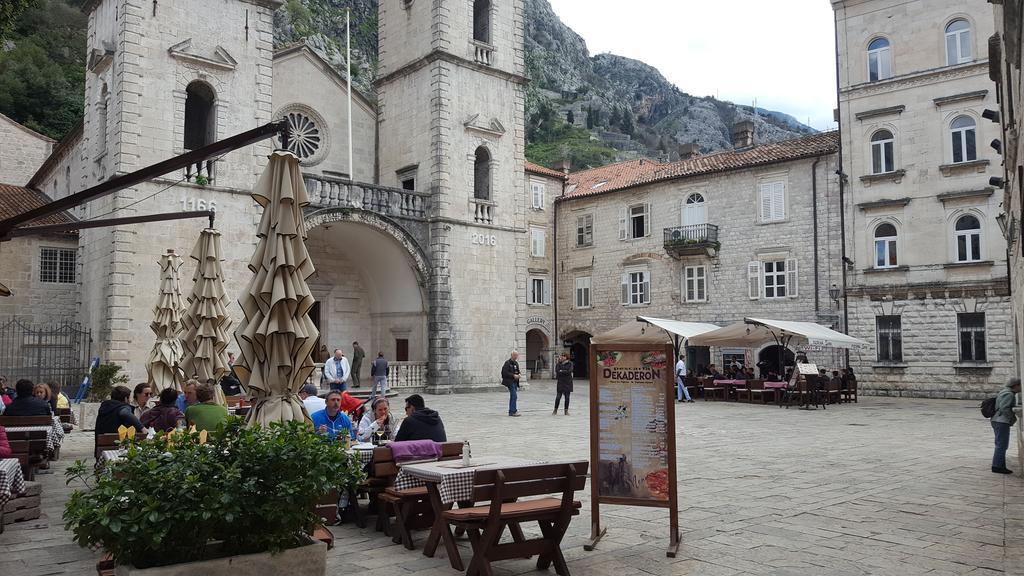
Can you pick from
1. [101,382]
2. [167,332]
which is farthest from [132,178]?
[101,382]

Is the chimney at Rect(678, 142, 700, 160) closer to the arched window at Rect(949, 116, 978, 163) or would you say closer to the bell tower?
Result: the bell tower

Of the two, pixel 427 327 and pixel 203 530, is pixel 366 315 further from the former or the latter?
pixel 203 530

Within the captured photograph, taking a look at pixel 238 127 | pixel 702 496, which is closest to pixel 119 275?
pixel 238 127

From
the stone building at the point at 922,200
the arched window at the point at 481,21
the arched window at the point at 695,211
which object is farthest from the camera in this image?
the arched window at the point at 695,211

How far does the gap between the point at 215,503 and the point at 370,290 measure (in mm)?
23736

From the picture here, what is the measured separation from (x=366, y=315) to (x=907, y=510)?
22169 millimetres

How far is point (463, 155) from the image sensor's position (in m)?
25.2

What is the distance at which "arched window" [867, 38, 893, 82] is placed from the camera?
2589cm

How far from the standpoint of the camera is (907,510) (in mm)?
7207

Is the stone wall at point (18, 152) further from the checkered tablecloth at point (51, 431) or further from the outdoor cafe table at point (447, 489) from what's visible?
the outdoor cafe table at point (447, 489)

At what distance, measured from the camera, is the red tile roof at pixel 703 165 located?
2841cm

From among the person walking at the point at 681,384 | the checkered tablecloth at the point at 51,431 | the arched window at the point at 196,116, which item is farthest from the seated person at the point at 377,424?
the arched window at the point at 196,116

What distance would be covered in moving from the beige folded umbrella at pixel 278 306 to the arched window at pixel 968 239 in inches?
923

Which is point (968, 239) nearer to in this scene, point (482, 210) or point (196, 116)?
point (482, 210)
